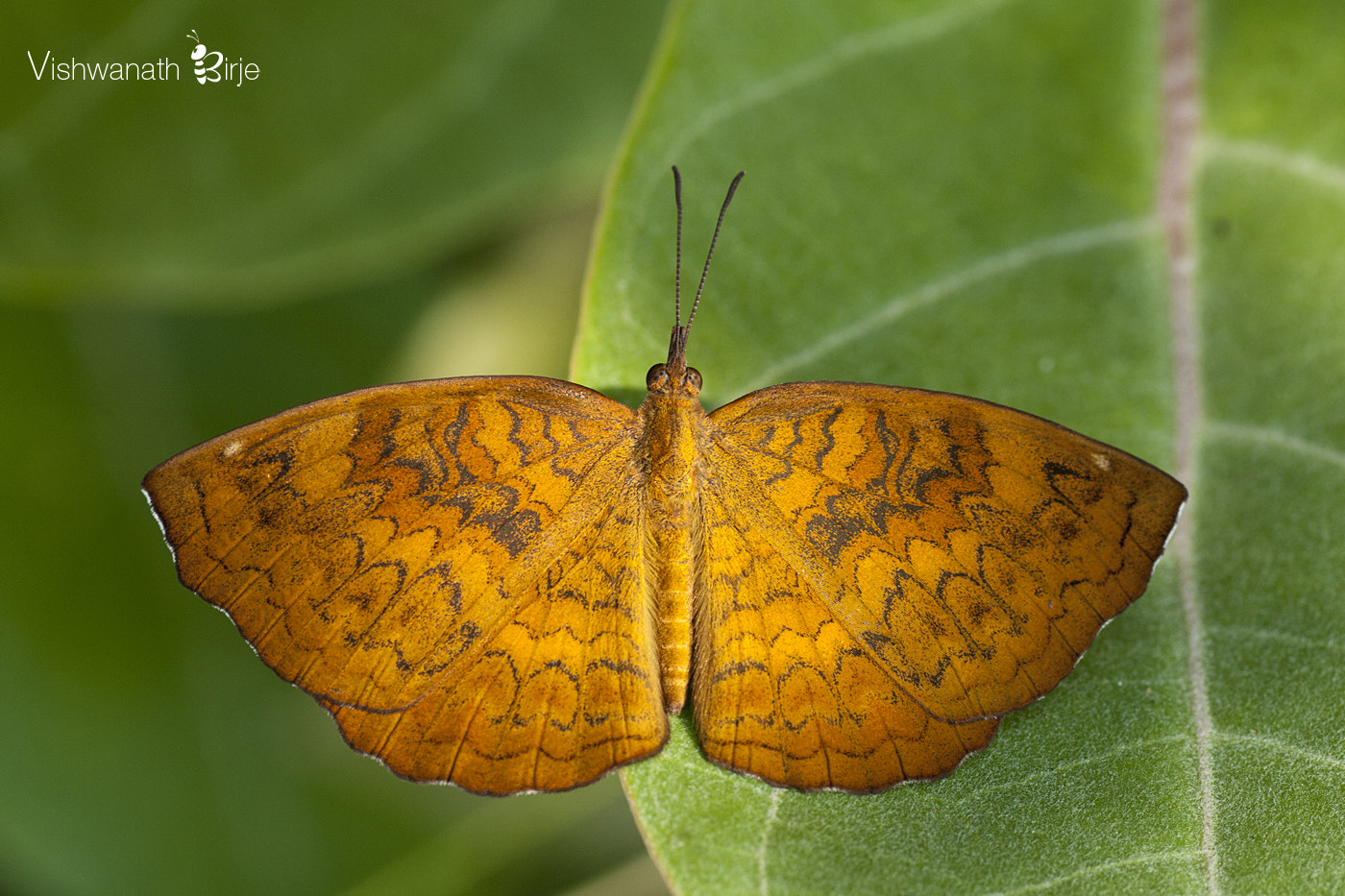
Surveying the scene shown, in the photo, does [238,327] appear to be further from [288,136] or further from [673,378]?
[673,378]

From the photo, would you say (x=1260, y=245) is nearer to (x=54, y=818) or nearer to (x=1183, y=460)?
(x=1183, y=460)

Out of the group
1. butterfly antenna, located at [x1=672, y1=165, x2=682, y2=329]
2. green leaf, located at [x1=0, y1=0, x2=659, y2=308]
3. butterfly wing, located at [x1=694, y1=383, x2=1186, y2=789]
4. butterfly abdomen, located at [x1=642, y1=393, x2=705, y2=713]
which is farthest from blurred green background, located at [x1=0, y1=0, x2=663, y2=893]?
butterfly wing, located at [x1=694, y1=383, x2=1186, y2=789]

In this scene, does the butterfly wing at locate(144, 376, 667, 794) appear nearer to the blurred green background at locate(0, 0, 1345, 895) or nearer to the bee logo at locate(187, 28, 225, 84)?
the blurred green background at locate(0, 0, 1345, 895)

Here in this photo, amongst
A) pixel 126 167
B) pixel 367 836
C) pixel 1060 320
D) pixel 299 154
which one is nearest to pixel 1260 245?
pixel 1060 320

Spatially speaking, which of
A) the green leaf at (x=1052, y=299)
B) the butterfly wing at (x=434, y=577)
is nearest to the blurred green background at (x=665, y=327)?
the green leaf at (x=1052, y=299)

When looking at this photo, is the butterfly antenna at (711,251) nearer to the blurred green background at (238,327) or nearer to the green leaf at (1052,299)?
the green leaf at (1052,299)

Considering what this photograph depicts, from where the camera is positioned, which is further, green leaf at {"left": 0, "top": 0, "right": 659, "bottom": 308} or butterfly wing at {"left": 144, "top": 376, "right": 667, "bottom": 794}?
green leaf at {"left": 0, "top": 0, "right": 659, "bottom": 308}

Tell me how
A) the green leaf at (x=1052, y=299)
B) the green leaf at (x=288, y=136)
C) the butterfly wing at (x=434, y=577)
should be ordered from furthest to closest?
the green leaf at (x=288, y=136), the butterfly wing at (x=434, y=577), the green leaf at (x=1052, y=299)
